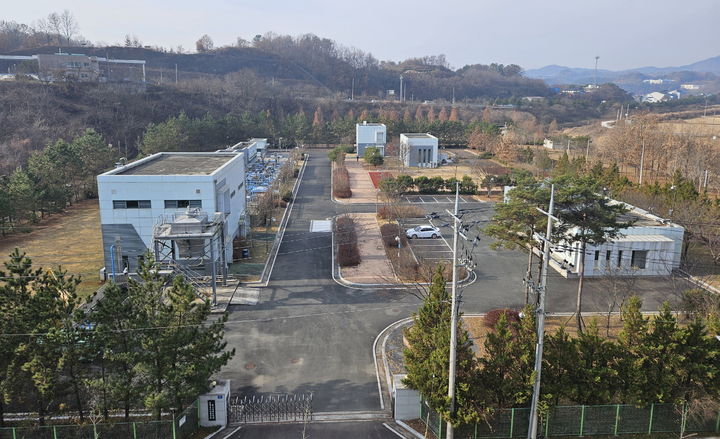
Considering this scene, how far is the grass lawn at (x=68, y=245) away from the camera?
22706 mm

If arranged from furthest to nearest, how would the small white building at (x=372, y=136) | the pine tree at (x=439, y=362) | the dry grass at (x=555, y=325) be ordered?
the small white building at (x=372, y=136)
the dry grass at (x=555, y=325)
the pine tree at (x=439, y=362)

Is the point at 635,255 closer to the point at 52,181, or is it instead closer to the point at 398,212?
the point at 398,212

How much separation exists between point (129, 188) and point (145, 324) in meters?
11.3

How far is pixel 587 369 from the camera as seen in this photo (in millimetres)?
11359

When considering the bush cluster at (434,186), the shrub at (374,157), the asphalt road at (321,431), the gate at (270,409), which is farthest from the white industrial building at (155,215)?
the shrub at (374,157)

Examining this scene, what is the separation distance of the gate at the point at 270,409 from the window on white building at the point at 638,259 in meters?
16.1

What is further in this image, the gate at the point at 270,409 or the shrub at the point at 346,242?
the shrub at the point at 346,242

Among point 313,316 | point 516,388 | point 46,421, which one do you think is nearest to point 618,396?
point 516,388

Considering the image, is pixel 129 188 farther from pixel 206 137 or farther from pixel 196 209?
pixel 206 137

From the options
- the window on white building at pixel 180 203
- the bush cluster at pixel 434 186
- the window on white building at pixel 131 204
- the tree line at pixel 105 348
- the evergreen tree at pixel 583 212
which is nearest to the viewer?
the tree line at pixel 105 348

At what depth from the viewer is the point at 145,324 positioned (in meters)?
11.1

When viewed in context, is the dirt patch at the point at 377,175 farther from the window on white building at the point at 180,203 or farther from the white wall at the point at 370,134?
the window on white building at the point at 180,203

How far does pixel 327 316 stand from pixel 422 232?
35.9 ft

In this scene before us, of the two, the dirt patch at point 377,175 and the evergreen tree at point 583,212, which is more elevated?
the evergreen tree at point 583,212
